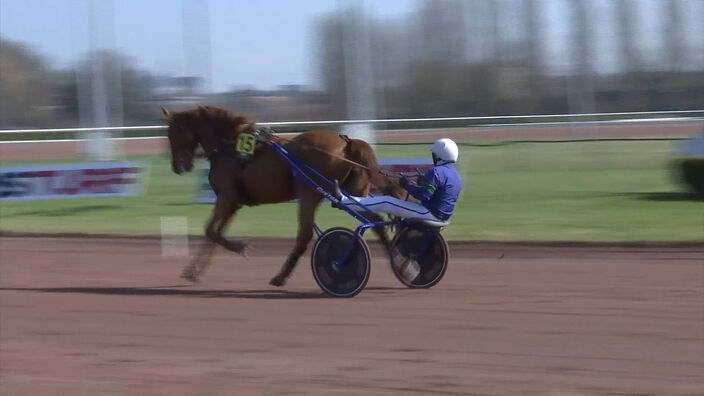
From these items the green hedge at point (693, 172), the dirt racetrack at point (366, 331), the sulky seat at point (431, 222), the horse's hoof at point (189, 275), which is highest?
the sulky seat at point (431, 222)

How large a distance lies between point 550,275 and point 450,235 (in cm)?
453

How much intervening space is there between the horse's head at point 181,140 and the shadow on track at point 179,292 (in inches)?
58.0

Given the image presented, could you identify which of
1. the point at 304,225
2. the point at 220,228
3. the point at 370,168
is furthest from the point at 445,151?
the point at 220,228

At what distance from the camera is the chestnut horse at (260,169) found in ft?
37.4

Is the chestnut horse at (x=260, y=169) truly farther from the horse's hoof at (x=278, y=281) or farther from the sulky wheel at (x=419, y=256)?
the sulky wheel at (x=419, y=256)

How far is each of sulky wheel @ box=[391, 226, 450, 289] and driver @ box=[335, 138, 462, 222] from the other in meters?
0.27

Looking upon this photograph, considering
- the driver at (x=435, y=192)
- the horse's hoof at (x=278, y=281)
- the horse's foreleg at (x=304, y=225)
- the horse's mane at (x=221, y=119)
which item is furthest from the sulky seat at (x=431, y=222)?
the horse's mane at (x=221, y=119)

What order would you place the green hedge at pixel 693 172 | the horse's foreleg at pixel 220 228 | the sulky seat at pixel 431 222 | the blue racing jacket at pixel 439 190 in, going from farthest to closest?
the green hedge at pixel 693 172 < the horse's foreleg at pixel 220 228 < the sulky seat at pixel 431 222 < the blue racing jacket at pixel 439 190

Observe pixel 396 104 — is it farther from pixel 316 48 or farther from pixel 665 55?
pixel 665 55

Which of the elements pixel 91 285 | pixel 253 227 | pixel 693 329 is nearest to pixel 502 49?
pixel 253 227

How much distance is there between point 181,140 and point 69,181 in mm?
8983

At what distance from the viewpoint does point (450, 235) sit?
54.6 feet

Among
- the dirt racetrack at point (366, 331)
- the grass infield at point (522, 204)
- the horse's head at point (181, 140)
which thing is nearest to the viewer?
the dirt racetrack at point (366, 331)

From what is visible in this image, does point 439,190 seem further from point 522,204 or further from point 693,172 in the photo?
point 693,172
